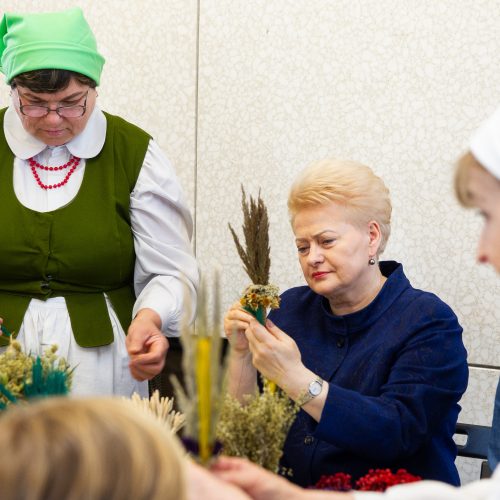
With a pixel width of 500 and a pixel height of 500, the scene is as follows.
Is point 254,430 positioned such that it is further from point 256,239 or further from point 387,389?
point 387,389

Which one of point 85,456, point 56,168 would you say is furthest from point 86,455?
point 56,168

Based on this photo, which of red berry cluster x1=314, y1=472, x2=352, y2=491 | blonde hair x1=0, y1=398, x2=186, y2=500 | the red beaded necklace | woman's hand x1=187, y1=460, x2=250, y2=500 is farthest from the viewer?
the red beaded necklace

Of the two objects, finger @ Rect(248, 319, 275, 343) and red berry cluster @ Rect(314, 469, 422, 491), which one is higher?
finger @ Rect(248, 319, 275, 343)

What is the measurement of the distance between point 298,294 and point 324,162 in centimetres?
39

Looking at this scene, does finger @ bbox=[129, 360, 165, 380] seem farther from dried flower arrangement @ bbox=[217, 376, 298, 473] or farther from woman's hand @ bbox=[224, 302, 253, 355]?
dried flower arrangement @ bbox=[217, 376, 298, 473]

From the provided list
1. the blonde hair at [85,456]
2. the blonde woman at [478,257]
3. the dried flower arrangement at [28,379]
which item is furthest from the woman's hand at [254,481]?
the dried flower arrangement at [28,379]

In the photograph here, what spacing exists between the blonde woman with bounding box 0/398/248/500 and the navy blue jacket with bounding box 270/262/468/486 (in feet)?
3.64

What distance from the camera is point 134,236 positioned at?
2559mm

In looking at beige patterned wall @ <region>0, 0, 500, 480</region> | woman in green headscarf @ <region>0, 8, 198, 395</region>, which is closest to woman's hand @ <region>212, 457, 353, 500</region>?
woman in green headscarf @ <region>0, 8, 198, 395</region>

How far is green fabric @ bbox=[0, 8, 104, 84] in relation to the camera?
238 cm

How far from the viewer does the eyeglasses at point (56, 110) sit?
2.44m

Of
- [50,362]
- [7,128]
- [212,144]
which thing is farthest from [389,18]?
[50,362]

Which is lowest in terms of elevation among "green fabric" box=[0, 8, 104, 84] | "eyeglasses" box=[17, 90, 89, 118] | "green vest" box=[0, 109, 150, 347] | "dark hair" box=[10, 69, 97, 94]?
"green vest" box=[0, 109, 150, 347]

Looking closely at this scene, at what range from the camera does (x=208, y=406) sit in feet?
4.34
